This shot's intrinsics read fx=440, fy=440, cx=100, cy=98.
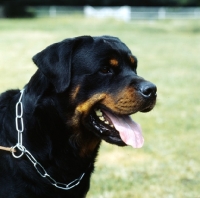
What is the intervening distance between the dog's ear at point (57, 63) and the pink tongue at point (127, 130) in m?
0.41

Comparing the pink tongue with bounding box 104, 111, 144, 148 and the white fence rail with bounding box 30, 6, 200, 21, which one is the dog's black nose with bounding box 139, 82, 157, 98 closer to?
the pink tongue with bounding box 104, 111, 144, 148

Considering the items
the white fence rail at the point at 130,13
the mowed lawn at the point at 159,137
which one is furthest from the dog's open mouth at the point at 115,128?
the white fence rail at the point at 130,13

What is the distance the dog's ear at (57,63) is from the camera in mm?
2971

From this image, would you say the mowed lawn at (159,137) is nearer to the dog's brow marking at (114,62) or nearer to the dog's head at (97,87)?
the dog's head at (97,87)

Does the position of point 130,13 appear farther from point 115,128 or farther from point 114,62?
point 115,128

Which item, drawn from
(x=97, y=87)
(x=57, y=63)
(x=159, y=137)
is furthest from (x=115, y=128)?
(x=159, y=137)

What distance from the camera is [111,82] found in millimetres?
3152

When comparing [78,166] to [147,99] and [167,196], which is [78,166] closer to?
[147,99]

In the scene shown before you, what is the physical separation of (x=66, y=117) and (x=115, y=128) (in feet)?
1.17

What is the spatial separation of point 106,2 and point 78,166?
4579 cm

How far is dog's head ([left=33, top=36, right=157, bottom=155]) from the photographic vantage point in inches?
119

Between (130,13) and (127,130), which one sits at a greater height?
(127,130)

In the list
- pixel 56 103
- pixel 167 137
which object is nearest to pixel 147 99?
pixel 56 103

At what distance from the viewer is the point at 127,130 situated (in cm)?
316
